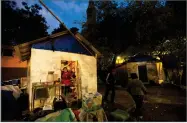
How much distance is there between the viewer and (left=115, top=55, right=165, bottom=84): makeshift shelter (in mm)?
5785

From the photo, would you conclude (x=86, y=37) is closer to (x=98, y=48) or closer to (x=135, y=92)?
(x=98, y=48)

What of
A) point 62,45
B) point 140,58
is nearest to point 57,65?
point 62,45

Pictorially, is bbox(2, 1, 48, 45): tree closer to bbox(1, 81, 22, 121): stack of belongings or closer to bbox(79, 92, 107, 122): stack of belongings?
bbox(1, 81, 22, 121): stack of belongings

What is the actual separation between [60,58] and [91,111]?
1.98 metres

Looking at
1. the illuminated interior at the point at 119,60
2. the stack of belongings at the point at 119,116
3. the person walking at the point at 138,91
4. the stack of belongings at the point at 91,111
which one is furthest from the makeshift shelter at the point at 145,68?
the stack of belongings at the point at 91,111

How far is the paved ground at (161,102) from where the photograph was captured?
499 centimetres

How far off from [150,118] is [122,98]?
1410 mm

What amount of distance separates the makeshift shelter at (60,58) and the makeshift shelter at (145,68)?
3.62 ft

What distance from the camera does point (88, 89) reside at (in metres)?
5.55

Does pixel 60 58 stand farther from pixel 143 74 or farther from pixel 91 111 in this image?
pixel 143 74

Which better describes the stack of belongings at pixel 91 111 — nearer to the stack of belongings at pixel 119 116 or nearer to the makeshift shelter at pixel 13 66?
the stack of belongings at pixel 119 116

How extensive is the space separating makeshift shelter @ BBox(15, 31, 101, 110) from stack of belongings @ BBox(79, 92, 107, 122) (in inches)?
53.2

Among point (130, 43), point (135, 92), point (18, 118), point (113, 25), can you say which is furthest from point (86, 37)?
point (18, 118)

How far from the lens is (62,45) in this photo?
534 centimetres
